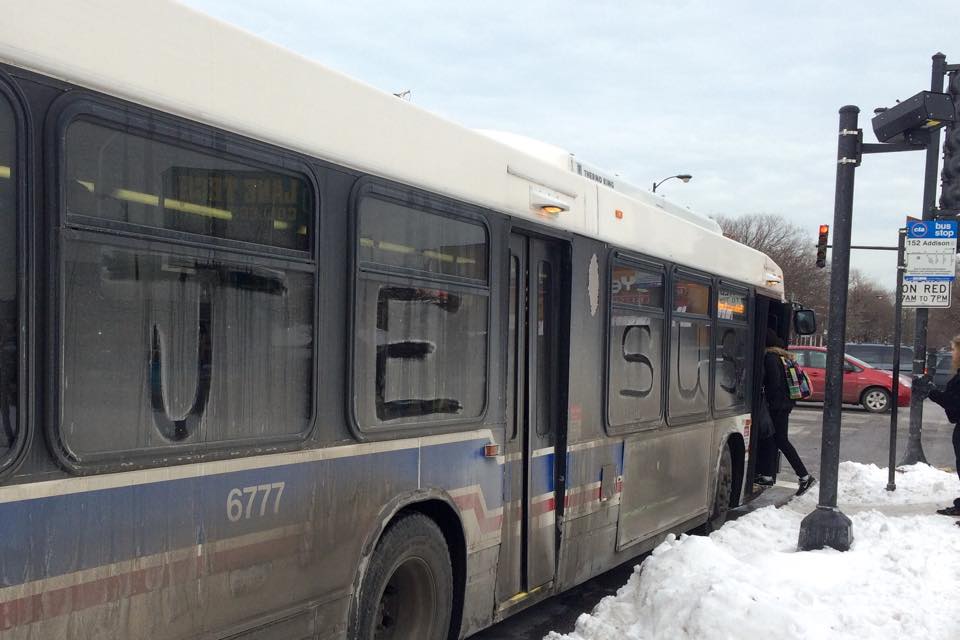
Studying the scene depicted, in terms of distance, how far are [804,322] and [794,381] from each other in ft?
2.56

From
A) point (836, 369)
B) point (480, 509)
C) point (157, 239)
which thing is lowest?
point (480, 509)

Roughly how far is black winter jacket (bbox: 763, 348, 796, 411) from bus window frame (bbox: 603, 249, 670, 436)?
11.4 feet

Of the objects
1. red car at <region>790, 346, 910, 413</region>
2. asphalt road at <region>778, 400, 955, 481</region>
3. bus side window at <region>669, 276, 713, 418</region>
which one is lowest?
asphalt road at <region>778, 400, 955, 481</region>

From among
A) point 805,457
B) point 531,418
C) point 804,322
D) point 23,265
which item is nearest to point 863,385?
point 805,457

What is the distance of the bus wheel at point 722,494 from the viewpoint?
8.35 metres

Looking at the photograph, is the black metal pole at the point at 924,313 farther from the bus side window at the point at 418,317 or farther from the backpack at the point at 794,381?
the bus side window at the point at 418,317

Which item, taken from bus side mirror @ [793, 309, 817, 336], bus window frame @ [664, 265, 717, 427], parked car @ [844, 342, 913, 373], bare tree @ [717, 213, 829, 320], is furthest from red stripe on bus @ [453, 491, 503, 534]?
bare tree @ [717, 213, 829, 320]

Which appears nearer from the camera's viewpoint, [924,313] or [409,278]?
[409,278]

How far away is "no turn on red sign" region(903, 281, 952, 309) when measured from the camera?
34.0ft

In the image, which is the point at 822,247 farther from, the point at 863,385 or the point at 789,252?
the point at 789,252

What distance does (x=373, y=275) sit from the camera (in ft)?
12.4

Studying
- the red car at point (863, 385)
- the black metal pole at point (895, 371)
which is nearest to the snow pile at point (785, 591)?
the black metal pole at point (895, 371)

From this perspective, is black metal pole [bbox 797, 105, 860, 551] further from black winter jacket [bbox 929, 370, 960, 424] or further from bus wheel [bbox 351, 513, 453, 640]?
bus wheel [bbox 351, 513, 453, 640]

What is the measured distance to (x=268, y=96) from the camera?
3256mm
